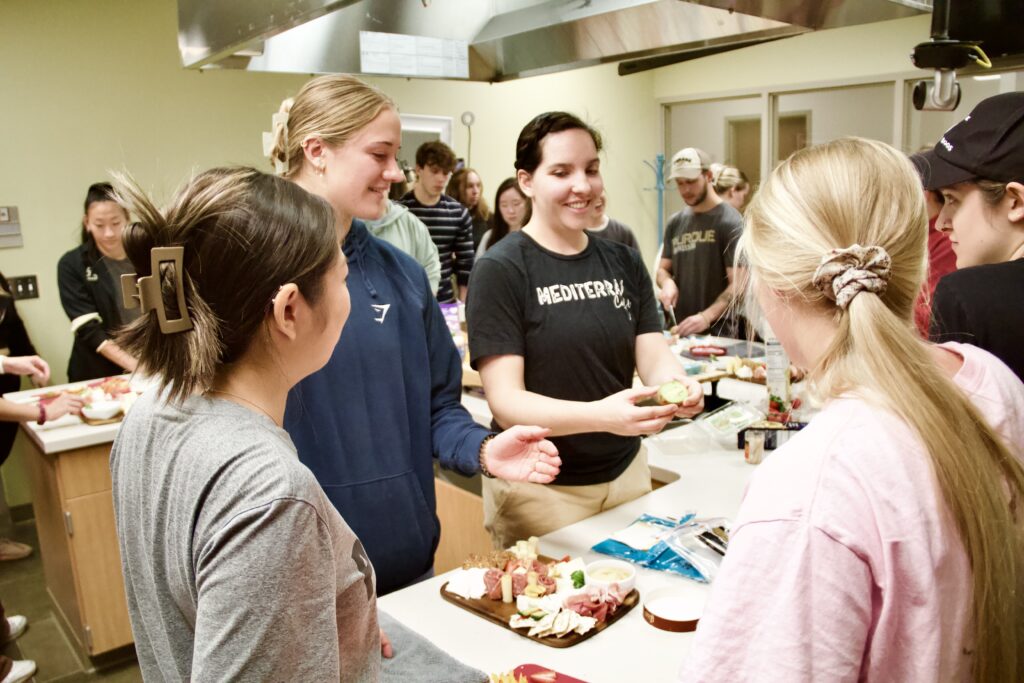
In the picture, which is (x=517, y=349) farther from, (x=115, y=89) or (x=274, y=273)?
(x=115, y=89)

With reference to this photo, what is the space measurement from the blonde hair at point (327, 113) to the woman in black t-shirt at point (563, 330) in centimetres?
47

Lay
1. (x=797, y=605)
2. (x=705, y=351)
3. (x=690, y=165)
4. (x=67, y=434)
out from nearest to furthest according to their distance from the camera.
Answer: (x=797, y=605)
(x=67, y=434)
(x=705, y=351)
(x=690, y=165)

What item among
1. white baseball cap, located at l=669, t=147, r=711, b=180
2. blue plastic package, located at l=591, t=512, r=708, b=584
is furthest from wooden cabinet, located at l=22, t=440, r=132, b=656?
white baseball cap, located at l=669, t=147, r=711, b=180

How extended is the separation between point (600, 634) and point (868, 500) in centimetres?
76

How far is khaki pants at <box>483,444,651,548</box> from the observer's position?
6.31ft

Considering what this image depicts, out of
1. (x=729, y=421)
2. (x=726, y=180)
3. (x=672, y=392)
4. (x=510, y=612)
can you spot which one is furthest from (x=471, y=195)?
(x=510, y=612)

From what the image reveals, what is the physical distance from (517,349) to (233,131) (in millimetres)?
3914

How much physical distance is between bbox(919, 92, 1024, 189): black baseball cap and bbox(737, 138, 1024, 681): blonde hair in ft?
2.06

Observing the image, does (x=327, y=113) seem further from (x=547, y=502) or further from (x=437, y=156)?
(x=437, y=156)

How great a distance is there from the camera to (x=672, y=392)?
69.9 inches

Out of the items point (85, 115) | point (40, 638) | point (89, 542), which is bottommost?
point (40, 638)

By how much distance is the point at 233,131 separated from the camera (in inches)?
197

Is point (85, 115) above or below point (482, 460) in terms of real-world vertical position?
above

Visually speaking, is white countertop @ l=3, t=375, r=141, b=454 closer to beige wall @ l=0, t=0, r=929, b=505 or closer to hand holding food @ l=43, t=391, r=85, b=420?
hand holding food @ l=43, t=391, r=85, b=420
